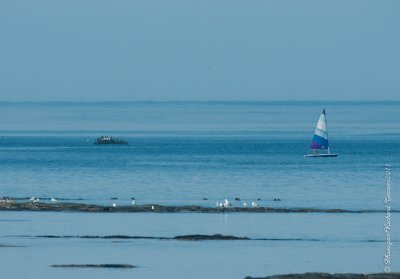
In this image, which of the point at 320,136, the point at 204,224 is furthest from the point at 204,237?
the point at 320,136

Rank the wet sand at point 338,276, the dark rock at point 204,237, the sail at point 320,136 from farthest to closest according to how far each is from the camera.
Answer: the sail at point 320,136 < the dark rock at point 204,237 < the wet sand at point 338,276

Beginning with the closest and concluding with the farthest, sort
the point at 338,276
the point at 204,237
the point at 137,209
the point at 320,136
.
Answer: the point at 338,276
the point at 204,237
the point at 137,209
the point at 320,136

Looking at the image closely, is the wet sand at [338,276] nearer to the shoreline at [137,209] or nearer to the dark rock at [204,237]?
the dark rock at [204,237]

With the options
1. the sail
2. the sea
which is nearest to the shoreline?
the sea

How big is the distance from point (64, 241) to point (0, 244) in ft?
7.82

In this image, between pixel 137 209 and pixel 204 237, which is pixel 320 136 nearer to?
pixel 137 209

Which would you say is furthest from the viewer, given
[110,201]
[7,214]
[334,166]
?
[334,166]

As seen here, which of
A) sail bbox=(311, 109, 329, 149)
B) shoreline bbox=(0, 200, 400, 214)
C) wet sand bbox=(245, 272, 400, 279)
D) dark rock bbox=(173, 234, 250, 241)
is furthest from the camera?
sail bbox=(311, 109, 329, 149)

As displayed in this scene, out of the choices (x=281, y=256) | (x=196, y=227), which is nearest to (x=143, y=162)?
(x=196, y=227)

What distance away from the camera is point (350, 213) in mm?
61781

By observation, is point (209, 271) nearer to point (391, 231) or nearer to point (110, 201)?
point (391, 231)

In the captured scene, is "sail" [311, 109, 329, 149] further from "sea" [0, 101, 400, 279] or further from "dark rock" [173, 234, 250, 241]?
"dark rock" [173, 234, 250, 241]

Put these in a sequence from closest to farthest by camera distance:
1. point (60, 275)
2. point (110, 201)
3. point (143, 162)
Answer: point (60, 275), point (110, 201), point (143, 162)

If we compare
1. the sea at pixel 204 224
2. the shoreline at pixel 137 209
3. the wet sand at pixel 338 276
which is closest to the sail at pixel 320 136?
the sea at pixel 204 224
